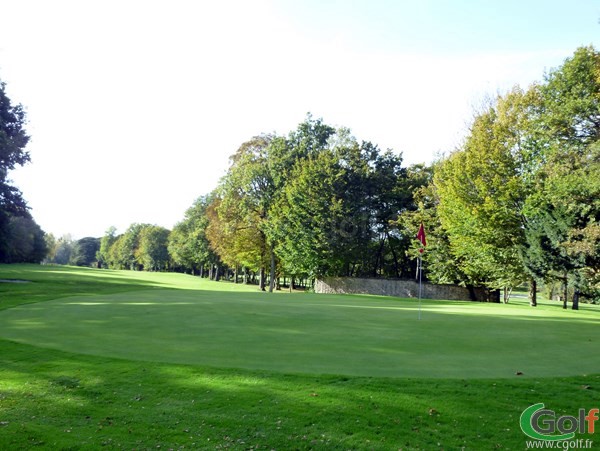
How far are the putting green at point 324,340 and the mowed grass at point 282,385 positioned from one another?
0.22ft

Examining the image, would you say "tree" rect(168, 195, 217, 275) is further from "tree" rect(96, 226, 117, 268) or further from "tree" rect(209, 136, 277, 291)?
"tree" rect(96, 226, 117, 268)

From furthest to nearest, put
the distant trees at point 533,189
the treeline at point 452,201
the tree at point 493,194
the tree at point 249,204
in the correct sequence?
1. the tree at point 249,204
2. the tree at point 493,194
3. the treeline at point 452,201
4. the distant trees at point 533,189

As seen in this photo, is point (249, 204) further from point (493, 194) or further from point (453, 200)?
point (493, 194)

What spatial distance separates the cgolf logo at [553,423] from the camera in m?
6.50

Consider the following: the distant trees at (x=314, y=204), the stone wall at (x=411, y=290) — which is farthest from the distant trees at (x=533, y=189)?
the distant trees at (x=314, y=204)

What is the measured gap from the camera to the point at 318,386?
26.2 ft

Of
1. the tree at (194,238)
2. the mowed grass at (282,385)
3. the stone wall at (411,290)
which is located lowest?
the stone wall at (411,290)

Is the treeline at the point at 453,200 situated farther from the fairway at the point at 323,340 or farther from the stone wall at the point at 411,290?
the fairway at the point at 323,340

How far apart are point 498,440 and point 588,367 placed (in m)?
5.35

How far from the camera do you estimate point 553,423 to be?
690 centimetres

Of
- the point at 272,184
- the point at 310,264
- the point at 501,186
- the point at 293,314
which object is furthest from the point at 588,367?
the point at 272,184

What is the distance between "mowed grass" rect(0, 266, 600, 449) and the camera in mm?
6285

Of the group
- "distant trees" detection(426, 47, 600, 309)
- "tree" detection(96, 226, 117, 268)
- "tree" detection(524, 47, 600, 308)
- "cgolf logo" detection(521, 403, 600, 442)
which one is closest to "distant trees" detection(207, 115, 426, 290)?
"distant trees" detection(426, 47, 600, 309)

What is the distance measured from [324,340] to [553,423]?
Result: 6.25 meters
